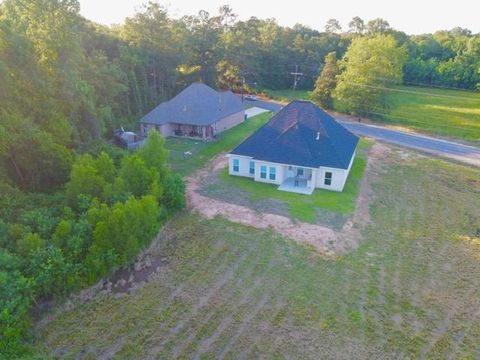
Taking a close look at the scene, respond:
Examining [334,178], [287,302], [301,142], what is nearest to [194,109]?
[301,142]

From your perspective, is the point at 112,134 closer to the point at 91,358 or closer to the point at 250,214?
the point at 250,214

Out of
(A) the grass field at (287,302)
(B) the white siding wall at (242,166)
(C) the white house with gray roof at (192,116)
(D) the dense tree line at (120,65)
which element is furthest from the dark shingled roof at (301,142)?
(D) the dense tree line at (120,65)

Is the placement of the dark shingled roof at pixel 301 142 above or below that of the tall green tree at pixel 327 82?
below

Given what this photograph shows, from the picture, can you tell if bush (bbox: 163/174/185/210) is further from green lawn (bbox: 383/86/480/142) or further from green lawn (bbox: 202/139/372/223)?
green lawn (bbox: 383/86/480/142)

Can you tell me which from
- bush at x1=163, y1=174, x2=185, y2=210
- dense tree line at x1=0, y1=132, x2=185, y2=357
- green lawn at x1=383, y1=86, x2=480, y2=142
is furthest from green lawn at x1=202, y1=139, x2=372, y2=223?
green lawn at x1=383, y1=86, x2=480, y2=142

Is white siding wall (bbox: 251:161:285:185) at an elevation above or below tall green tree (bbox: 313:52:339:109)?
below

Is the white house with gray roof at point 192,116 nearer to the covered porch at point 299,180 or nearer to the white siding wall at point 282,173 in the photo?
the white siding wall at point 282,173

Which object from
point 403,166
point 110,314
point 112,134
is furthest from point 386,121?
point 110,314
